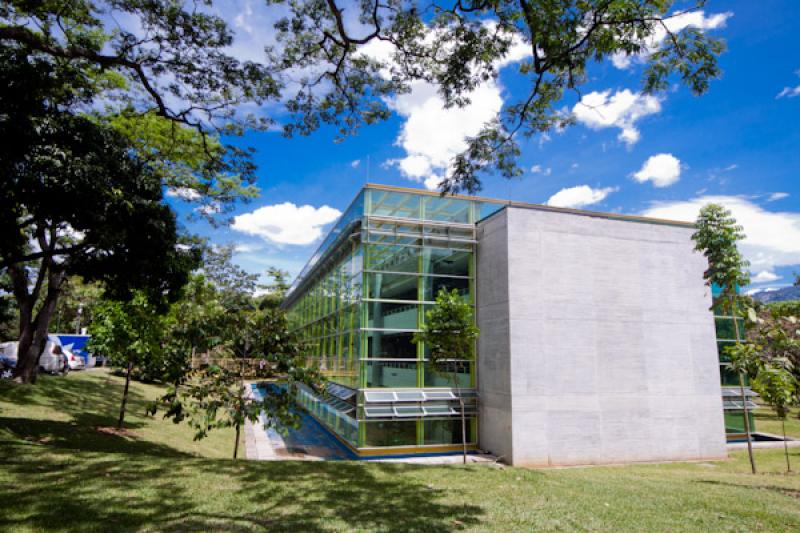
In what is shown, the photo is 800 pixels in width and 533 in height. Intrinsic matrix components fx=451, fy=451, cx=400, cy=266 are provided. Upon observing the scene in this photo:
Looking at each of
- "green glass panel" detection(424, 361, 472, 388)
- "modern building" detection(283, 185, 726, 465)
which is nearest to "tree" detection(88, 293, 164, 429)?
"modern building" detection(283, 185, 726, 465)

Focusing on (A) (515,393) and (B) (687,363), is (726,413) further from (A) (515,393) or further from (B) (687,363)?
(A) (515,393)

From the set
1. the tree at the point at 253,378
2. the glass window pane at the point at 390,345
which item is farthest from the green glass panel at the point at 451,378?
the tree at the point at 253,378

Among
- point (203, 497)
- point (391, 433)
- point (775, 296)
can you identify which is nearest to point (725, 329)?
point (391, 433)

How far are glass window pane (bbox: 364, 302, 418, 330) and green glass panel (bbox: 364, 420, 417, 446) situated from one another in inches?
122

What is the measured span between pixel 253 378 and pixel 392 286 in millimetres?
7272

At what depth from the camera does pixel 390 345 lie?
49.5 feet

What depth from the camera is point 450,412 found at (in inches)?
585

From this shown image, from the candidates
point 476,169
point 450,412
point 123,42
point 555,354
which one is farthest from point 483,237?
point 123,42

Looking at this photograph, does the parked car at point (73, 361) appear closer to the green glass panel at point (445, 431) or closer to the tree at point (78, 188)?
the tree at point (78, 188)

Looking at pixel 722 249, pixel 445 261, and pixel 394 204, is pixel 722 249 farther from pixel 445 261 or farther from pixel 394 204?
pixel 394 204

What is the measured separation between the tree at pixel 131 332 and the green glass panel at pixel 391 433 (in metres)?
6.72

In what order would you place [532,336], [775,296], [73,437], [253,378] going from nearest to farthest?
[253,378], [73,437], [532,336], [775,296]

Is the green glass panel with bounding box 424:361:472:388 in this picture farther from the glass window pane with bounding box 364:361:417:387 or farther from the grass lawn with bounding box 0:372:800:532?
the grass lawn with bounding box 0:372:800:532

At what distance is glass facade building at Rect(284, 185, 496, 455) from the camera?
14469mm
